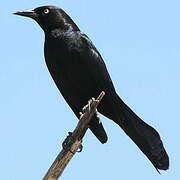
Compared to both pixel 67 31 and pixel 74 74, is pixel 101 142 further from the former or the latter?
pixel 67 31

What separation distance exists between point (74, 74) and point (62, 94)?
397 mm

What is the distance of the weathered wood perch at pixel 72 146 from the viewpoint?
22.3 feet

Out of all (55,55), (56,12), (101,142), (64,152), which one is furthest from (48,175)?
(56,12)

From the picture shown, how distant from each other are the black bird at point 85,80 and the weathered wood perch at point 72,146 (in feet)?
3.45

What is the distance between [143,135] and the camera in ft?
28.1

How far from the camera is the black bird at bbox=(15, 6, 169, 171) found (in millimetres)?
8539

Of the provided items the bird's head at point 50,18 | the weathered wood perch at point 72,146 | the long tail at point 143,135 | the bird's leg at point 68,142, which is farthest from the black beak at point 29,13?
the weathered wood perch at point 72,146

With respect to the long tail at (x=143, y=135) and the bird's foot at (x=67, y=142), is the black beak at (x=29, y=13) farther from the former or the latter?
the bird's foot at (x=67, y=142)

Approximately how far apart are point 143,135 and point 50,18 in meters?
2.07

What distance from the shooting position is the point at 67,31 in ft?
29.5

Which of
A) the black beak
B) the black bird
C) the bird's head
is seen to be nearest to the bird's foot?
the black bird

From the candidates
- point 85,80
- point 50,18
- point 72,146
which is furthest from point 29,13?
point 72,146

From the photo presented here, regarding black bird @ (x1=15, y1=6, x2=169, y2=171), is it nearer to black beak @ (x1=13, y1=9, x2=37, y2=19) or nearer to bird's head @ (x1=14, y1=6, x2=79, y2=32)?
bird's head @ (x1=14, y1=6, x2=79, y2=32)

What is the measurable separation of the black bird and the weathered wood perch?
1.05m
